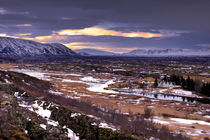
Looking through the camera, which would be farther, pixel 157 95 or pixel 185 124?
pixel 157 95

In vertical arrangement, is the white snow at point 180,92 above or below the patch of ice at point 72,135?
below

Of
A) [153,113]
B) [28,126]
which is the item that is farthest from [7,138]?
[153,113]

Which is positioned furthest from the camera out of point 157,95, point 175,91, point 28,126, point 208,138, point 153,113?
point 175,91

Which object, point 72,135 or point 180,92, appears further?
point 180,92

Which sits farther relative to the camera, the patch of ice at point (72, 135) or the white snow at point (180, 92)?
the white snow at point (180, 92)

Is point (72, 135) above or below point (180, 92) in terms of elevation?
above

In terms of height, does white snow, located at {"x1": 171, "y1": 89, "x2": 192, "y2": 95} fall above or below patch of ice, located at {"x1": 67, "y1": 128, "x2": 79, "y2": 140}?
below

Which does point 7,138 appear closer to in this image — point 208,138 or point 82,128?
point 82,128

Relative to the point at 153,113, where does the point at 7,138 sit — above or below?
above

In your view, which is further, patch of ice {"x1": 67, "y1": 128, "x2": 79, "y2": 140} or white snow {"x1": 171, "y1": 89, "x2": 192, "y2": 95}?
white snow {"x1": 171, "y1": 89, "x2": 192, "y2": 95}

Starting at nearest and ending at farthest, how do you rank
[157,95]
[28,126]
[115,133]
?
[28,126]
[115,133]
[157,95]

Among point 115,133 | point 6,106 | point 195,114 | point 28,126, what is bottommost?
point 195,114
